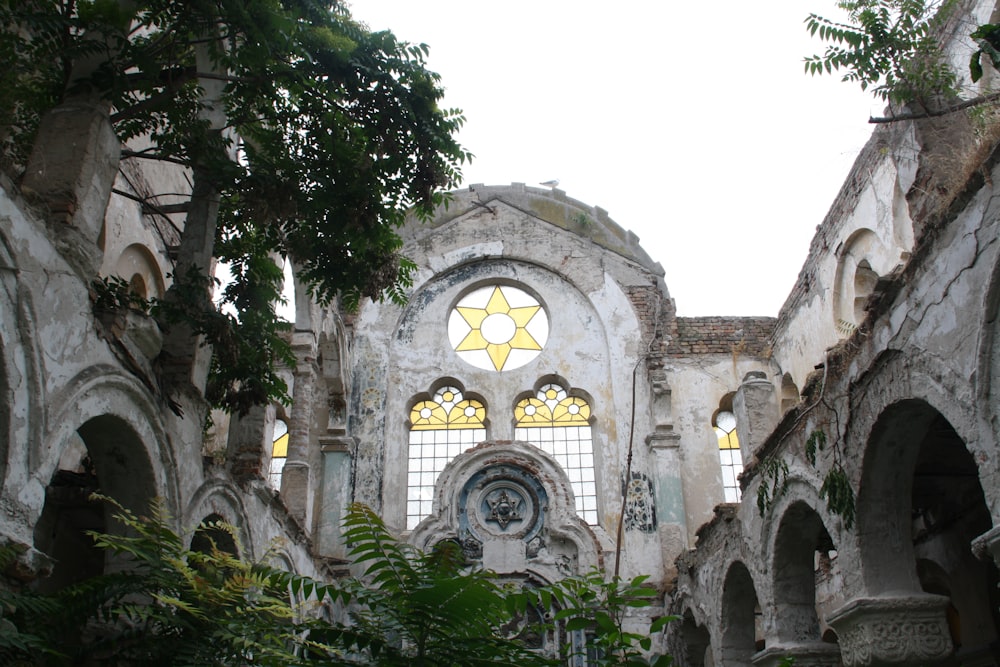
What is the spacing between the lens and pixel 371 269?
9.35 meters

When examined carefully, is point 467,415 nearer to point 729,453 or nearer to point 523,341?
point 523,341

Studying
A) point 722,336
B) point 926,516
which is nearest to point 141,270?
point 926,516

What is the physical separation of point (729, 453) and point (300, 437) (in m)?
8.02

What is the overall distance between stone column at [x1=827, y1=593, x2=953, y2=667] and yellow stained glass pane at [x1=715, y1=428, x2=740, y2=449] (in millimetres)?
9774

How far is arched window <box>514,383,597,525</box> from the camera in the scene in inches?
631

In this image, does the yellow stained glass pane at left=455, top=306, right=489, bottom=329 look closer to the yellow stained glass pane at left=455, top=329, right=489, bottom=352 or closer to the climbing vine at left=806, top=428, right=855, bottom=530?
the yellow stained glass pane at left=455, top=329, right=489, bottom=352

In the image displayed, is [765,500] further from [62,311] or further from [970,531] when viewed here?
[62,311]

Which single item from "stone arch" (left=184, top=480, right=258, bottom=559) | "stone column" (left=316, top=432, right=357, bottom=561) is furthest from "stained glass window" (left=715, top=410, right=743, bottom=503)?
"stone arch" (left=184, top=480, right=258, bottom=559)

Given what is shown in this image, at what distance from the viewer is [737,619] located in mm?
10773

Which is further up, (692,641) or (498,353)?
(498,353)

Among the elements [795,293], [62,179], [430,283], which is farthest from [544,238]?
[62,179]

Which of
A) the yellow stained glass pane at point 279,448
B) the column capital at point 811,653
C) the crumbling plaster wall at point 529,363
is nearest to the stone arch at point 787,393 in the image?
the crumbling plaster wall at point 529,363

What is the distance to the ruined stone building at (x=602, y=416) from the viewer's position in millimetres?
5699

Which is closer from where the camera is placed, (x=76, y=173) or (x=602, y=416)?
(x=76, y=173)
